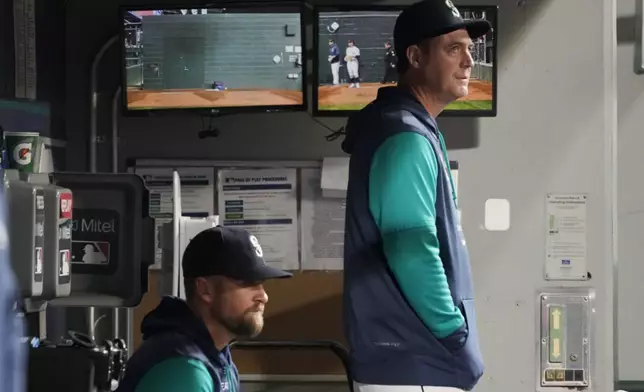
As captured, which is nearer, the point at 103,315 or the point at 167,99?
the point at 167,99

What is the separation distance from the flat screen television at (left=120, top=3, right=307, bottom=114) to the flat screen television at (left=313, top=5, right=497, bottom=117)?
0.09 m

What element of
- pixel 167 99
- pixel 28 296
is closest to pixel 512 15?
pixel 167 99

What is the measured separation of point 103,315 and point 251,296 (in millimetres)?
1475

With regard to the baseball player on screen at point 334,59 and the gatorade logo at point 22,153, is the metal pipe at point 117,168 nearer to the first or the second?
the gatorade logo at point 22,153

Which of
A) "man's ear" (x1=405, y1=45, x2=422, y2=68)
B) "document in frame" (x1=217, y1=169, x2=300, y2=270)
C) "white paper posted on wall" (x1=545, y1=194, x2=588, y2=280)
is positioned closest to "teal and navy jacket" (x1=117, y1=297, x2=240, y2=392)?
"man's ear" (x1=405, y1=45, x2=422, y2=68)

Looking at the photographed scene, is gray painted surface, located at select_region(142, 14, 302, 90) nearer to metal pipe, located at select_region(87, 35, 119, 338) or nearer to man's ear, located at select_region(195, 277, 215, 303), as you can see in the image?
metal pipe, located at select_region(87, 35, 119, 338)

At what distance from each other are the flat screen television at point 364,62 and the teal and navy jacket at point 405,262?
0.93 metres

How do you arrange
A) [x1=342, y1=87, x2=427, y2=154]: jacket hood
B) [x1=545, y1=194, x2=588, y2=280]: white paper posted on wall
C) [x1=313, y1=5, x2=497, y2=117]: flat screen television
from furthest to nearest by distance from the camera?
[x1=545, y1=194, x2=588, y2=280]: white paper posted on wall, [x1=313, y1=5, x2=497, y2=117]: flat screen television, [x1=342, y1=87, x2=427, y2=154]: jacket hood

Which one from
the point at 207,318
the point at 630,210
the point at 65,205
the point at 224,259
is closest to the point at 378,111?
the point at 224,259

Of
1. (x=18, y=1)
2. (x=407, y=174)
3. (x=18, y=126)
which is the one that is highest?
(x=18, y=1)

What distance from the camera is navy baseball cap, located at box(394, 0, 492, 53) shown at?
2312mm

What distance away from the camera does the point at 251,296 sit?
2156mm

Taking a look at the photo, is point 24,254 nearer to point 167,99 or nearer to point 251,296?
point 251,296

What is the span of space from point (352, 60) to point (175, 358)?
167 centimetres
